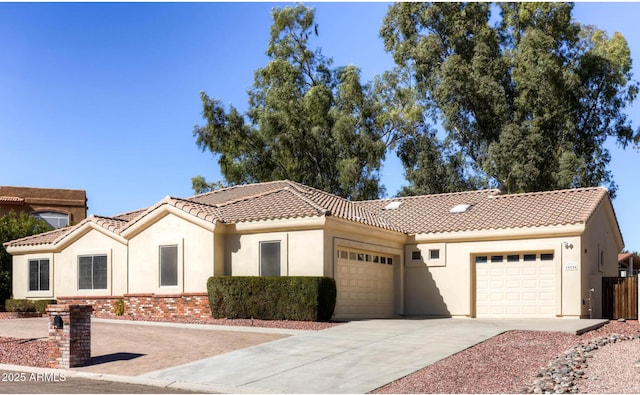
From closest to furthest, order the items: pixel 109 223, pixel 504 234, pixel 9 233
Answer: pixel 504 234, pixel 109 223, pixel 9 233

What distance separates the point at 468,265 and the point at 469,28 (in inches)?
921

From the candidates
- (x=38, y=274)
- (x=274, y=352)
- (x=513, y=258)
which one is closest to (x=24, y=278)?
(x=38, y=274)

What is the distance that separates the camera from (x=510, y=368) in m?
13.1

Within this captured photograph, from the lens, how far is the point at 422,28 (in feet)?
150

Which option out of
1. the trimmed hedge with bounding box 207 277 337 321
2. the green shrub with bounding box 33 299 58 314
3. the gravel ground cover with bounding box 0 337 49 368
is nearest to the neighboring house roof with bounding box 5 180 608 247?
the trimmed hedge with bounding box 207 277 337 321

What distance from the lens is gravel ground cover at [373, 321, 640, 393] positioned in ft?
37.7

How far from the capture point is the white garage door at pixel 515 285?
23.9 m

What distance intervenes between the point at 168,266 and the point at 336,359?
36.7ft

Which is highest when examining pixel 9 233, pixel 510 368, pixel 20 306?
pixel 9 233

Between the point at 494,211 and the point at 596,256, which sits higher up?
the point at 494,211

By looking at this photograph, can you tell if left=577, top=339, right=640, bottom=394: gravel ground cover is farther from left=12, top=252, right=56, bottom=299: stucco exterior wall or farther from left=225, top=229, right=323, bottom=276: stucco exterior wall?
left=12, top=252, right=56, bottom=299: stucco exterior wall

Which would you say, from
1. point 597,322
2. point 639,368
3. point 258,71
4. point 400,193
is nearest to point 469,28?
point 400,193

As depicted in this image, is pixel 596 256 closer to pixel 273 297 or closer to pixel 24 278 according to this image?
pixel 273 297

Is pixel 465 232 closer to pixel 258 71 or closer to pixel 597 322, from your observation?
pixel 597 322
